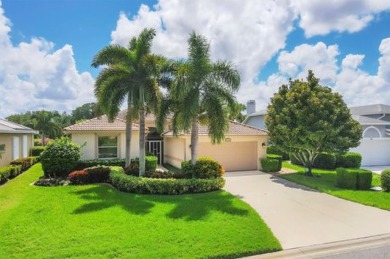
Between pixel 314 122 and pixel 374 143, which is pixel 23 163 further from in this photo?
pixel 374 143

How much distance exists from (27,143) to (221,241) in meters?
27.7

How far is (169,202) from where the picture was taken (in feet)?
38.8

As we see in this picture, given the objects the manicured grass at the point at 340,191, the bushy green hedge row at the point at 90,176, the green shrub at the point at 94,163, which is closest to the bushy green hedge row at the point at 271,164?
the manicured grass at the point at 340,191

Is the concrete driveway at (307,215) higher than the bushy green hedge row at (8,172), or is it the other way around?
the bushy green hedge row at (8,172)

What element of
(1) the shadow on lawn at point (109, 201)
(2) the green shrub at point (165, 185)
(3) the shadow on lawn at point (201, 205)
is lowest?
(3) the shadow on lawn at point (201, 205)

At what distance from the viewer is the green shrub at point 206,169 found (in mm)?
14719

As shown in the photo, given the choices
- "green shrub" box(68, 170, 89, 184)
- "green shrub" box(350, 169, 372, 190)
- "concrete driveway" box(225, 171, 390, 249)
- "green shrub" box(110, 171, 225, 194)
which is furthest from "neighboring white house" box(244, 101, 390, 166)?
"green shrub" box(68, 170, 89, 184)

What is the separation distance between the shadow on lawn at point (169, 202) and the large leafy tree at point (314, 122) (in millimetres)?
7382

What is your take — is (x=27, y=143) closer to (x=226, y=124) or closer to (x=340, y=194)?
(x=226, y=124)

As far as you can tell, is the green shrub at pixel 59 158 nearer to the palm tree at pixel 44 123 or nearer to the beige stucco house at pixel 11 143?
the beige stucco house at pixel 11 143

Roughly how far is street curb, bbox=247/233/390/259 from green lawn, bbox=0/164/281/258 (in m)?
0.37

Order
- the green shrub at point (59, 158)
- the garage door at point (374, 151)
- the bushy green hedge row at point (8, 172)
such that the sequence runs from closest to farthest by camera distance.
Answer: the bushy green hedge row at point (8, 172), the green shrub at point (59, 158), the garage door at point (374, 151)

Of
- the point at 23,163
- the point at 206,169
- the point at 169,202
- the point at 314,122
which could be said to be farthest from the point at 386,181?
the point at 23,163

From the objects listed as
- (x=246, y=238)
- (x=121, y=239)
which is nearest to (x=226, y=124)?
(x=246, y=238)
